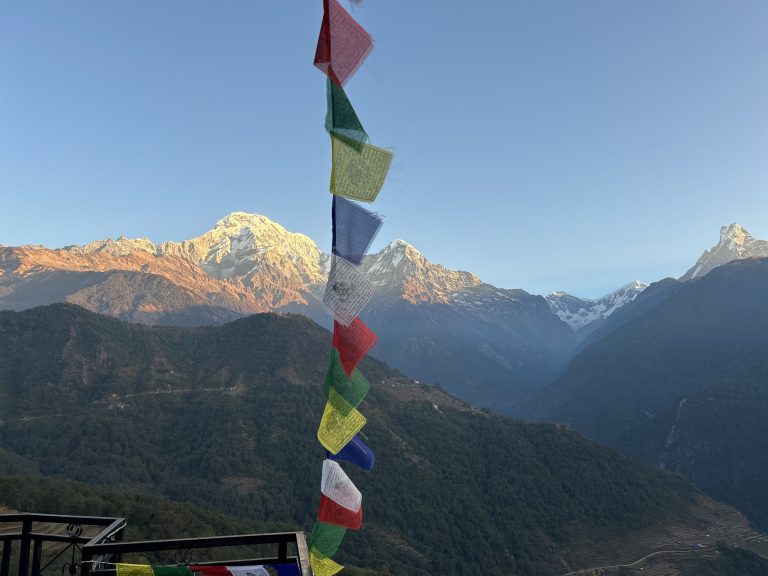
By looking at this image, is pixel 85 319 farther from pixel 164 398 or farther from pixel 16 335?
pixel 164 398

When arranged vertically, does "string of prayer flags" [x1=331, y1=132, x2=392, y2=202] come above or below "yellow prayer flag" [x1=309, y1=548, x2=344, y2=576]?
above

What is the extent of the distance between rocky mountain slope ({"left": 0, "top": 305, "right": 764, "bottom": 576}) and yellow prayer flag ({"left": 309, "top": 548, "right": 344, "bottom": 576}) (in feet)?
307

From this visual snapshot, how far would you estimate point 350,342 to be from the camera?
7809mm

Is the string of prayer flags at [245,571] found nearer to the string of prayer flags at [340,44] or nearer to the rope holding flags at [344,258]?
the rope holding flags at [344,258]

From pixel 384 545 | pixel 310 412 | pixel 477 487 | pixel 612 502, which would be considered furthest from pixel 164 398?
pixel 612 502

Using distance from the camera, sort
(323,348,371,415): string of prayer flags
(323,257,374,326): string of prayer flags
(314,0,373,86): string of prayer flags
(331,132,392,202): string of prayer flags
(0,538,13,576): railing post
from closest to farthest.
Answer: (331,132,392,202): string of prayer flags
(314,0,373,86): string of prayer flags
(323,257,374,326): string of prayer flags
(323,348,371,415): string of prayer flags
(0,538,13,576): railing post

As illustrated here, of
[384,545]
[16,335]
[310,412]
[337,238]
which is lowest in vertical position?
[384,545]

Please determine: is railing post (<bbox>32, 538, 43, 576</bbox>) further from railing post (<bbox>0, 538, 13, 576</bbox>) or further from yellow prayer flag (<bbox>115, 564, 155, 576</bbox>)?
yellow prayer flag (<bbox>115, 564, 155, 576</bbox>)

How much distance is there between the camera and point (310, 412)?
142m

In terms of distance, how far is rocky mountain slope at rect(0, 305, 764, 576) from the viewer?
107 metres

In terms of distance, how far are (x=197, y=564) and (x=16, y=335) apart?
585ft

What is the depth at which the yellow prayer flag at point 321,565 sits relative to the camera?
7.77 meters

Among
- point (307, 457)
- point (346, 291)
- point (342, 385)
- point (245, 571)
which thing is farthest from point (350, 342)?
point (307, 457)

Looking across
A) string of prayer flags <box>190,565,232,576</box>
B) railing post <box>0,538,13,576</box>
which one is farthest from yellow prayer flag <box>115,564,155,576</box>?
railing post <box>0,538,13,576</box>
